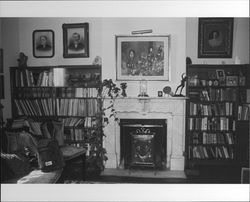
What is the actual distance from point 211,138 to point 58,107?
5.26ft

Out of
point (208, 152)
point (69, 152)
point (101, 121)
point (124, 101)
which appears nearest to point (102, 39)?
point (124, 101)

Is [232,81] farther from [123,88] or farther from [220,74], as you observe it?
[123,88]

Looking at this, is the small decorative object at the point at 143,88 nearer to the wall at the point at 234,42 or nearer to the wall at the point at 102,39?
the wall at the point at 102,39

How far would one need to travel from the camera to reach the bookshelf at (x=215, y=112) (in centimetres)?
267

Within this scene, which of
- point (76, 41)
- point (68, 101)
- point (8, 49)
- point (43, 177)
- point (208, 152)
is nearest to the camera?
point (43, 177)

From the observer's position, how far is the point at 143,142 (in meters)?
2.89

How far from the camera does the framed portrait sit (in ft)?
8.32

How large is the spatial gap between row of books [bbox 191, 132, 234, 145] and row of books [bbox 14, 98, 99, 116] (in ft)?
3.45

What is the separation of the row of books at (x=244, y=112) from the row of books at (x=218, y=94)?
0.83 ft

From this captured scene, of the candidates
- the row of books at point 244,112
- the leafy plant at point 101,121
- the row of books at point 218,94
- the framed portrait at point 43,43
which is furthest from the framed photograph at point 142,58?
the row of books at point 244,112

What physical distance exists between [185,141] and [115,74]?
98 cm

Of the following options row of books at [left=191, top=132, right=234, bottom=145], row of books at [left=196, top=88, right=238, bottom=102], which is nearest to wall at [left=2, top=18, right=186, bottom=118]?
row of books at [left=196, top=88, right=238, bottom=102]

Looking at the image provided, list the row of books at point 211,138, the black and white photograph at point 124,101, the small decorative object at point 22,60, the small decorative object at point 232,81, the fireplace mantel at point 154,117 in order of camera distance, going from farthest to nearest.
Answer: the small decorative object at point 232,81, the row of books at point 211,138, the fireplace mantel at point 154,117, the small decorative object at point 22,60, the black and white photograph at point 124,101

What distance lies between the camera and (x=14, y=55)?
8.13ft
